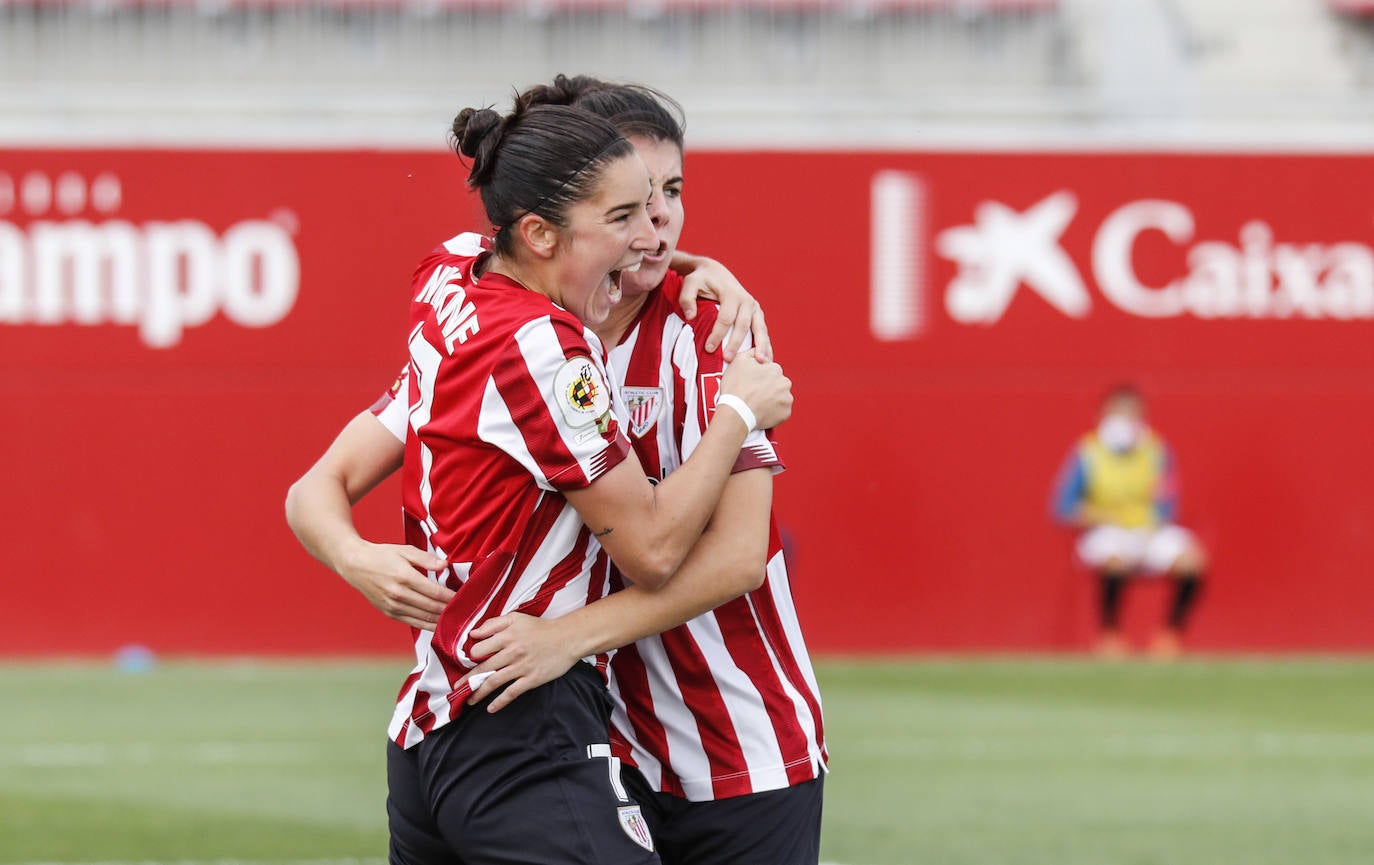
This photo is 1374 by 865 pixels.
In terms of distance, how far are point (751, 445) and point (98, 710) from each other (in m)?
8.14

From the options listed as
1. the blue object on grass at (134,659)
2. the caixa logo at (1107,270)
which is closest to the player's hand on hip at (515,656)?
the blue object on grass at (134,659)

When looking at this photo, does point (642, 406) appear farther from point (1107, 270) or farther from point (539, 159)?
point (1107, 270)

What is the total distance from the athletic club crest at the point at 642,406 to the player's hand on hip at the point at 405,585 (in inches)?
15.0

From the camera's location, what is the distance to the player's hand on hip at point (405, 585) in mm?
2756

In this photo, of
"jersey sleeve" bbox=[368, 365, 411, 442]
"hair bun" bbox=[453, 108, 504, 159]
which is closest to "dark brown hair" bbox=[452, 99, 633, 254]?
"hair bun" bbox=[453, 108, 504, 159]

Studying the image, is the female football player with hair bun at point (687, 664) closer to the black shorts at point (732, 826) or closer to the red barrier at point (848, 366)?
the black shorts at point (732, 826)

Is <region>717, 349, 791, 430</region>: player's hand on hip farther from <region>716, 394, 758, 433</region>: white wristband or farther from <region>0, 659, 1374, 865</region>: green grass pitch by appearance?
<region>0, 659, 1374, 865</region>: green grass pitch

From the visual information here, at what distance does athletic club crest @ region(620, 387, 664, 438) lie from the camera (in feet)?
9.89

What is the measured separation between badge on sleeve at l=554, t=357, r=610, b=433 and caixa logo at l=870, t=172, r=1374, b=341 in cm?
1048

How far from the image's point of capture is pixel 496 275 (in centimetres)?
279

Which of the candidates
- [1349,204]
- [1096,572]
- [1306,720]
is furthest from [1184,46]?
[1306,720]

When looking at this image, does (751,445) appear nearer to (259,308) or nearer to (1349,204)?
(259,308)

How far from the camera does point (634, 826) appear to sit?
2713 mm

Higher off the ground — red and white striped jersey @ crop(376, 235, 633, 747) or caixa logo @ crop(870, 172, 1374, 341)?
caixa logo @ crop(870, 172, 1374, 341)
